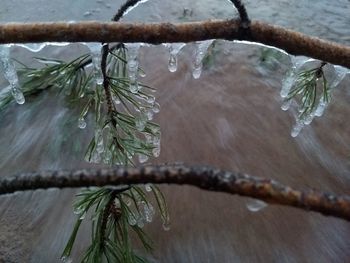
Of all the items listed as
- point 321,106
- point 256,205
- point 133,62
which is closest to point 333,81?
point 321,106

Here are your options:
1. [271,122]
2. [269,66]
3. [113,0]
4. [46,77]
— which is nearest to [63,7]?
[113,0]

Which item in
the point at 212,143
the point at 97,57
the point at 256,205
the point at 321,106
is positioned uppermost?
the point at 97,57

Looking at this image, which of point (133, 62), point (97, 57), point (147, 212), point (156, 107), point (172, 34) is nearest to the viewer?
point (172, 34)

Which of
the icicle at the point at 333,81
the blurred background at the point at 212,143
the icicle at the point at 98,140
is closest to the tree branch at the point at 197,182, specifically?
the icicle at the point at 98,140

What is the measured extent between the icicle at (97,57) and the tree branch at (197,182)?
691 mm

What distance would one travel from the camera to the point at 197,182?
0.71m

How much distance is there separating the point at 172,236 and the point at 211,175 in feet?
4.42

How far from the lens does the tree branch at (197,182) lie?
0.66m

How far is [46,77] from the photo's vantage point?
2582 mm

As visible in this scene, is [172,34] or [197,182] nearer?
[197,182]

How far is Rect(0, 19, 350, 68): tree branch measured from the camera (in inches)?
45.7

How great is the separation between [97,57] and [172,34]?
36cm

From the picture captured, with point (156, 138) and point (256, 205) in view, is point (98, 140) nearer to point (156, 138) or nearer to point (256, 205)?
point (156, 138)

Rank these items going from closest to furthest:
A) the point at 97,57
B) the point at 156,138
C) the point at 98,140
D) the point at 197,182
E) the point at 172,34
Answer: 1. the point at 197,182
2. the point at 172,34
3. the point at 97,57
4. the point at 98,140
5. the point at 156,138
